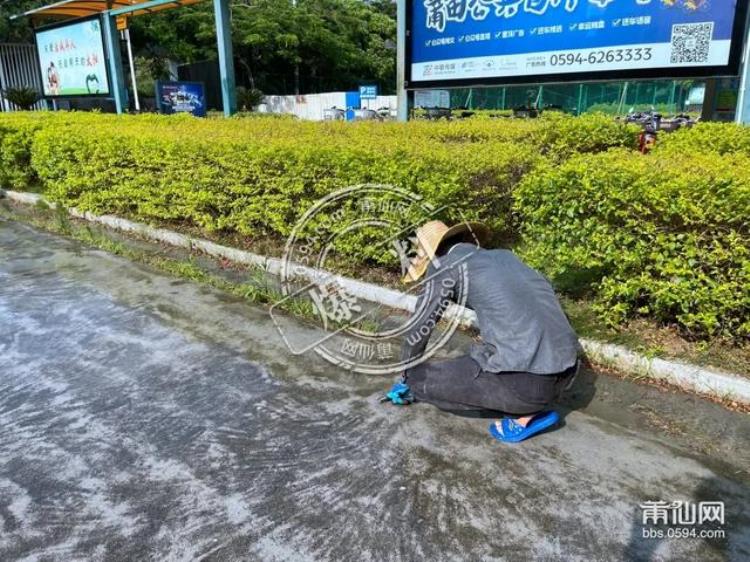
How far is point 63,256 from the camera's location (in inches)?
262

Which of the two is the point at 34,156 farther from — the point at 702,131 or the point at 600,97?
the point at 600,97

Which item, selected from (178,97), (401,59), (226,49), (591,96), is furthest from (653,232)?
(591,96)

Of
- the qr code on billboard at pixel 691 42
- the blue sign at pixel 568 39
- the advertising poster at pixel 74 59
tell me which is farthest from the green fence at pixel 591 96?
the qr code on billboard at pixel 691 42

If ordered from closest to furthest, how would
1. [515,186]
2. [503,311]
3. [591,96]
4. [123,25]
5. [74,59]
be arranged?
[503,311]
[515,186]
[74,59]
[123,25]
[591,96]

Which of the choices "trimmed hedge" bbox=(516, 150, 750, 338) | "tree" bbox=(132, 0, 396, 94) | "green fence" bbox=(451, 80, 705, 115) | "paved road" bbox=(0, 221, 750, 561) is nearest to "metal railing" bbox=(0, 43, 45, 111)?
"tree" bbox=(132, 0, 396, 94)

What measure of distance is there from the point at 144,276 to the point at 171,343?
1.80m

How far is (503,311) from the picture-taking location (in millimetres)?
2896

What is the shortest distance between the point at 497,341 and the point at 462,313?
1482mm

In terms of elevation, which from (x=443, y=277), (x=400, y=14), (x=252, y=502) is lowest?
(x=252, y=502)

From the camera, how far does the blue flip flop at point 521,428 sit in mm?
3068

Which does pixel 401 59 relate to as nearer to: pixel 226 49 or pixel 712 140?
pixel 226 49

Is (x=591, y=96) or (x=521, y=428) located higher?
(x=591, y=96)

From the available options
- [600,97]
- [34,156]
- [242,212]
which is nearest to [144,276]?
[242,212]

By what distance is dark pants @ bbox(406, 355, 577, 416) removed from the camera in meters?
2.88
